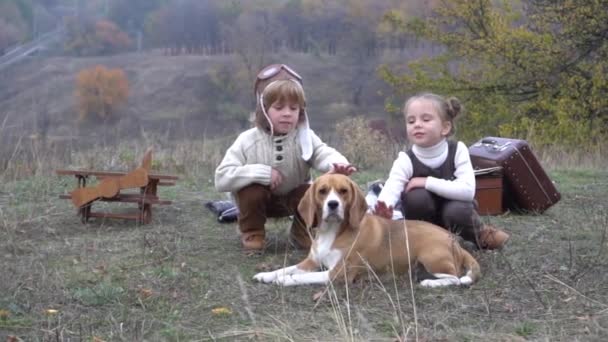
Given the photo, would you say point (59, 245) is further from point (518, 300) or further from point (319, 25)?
point (319, 25)

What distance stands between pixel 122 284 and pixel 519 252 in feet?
7.82

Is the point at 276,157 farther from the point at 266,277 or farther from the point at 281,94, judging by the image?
the point at 266,277

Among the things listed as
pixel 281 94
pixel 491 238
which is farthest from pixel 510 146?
pixel 281 94

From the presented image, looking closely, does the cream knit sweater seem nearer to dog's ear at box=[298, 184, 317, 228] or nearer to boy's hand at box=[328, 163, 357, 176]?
boy's hand at box=[328, 163, 357, 176]

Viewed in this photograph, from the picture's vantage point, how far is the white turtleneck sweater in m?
4.75

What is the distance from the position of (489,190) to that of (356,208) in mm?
2329

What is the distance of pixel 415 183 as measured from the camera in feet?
15.8

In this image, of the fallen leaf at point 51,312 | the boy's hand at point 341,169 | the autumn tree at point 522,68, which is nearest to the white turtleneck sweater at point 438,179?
the boy's hand at point 341,169

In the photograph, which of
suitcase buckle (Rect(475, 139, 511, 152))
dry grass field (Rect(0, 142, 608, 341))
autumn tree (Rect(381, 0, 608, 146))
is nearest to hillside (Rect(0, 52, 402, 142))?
autumn tree (Rect(381, 0, 608, 146))

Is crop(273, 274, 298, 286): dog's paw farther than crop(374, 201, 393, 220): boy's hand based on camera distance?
No

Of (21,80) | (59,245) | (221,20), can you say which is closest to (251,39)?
(221,20)

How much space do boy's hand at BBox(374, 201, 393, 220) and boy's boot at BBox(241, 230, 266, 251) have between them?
833 millimetres

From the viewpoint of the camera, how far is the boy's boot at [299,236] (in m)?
5.21

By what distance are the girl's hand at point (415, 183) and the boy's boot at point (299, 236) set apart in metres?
0.75
